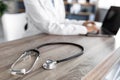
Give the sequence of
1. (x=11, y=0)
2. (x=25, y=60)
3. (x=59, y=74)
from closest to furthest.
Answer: (x=59, y=74) → (x=25, y=60) → (x=11, y=0)

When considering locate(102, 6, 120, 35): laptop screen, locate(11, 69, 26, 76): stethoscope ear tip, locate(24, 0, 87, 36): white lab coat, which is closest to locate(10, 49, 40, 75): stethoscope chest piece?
locate(11, 69, 26, 76): stethoscope ear tip

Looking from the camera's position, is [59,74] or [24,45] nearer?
[59,74]

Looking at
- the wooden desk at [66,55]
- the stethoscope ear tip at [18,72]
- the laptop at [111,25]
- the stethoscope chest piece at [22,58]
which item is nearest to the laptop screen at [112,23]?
the laptop at [111,25]

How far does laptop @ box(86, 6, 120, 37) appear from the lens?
4.08ft

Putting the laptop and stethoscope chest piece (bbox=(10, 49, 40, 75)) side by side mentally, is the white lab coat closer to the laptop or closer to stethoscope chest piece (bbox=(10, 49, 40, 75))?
the laptop

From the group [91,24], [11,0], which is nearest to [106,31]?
[91,24]

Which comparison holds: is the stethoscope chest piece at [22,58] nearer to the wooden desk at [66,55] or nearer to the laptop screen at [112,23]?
the wooden desk at [66,55]

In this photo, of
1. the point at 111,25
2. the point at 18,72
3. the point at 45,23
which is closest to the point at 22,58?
the point at 18,72

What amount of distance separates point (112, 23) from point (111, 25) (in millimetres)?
18

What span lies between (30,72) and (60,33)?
0.62 m

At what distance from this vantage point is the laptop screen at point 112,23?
1.25 meters

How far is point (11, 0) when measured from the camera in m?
4.02

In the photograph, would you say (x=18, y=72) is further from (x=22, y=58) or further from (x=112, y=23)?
(x=112, y=23)

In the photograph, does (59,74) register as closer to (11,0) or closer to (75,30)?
(75,30)
